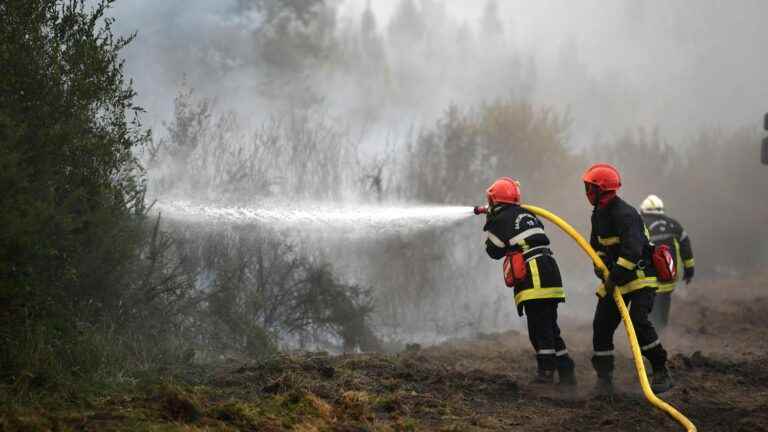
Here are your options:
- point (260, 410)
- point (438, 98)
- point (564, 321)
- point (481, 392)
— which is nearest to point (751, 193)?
point (438, 98)

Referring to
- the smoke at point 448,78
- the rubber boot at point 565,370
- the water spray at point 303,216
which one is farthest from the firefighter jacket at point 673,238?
the smoke at point 448,78

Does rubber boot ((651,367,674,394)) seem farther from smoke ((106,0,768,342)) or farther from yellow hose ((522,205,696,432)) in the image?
smoke ((106,0,768,342))

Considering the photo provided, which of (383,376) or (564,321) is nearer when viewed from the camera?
(383,376)

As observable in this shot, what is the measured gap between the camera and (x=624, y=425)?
5875 millimetres

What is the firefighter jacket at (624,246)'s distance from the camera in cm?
682

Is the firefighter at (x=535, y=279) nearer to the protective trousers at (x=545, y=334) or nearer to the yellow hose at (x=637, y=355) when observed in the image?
the protective trousers at (x=545, y=334)

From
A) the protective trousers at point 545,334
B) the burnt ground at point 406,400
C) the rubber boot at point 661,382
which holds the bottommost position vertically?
the burnt ground at point 406,400

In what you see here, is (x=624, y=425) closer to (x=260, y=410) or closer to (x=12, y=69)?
(x=260, y=410)

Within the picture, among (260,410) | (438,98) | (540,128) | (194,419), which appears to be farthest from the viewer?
(438,98)

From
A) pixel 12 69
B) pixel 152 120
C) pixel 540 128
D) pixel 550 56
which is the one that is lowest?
pixel 12 69

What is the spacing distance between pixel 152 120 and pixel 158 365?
7.70 metres

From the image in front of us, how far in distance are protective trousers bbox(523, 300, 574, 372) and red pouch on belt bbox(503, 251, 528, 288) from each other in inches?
9.4

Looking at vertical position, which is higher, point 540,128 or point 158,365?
point 540,128

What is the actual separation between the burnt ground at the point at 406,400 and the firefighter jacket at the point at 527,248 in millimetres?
837
